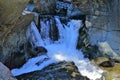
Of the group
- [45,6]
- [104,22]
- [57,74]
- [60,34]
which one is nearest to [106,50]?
[104,22]

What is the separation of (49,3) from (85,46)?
3.46m

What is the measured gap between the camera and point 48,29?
424 inches

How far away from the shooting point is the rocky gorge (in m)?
7.57

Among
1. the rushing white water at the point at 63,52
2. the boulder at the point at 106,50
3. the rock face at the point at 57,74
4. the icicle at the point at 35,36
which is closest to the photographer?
the rock face at the point at 57,74

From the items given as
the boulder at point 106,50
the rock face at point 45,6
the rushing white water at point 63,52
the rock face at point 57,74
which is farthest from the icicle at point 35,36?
the boulder at point 106,50

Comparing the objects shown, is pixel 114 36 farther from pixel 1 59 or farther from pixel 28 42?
pixel 1 59

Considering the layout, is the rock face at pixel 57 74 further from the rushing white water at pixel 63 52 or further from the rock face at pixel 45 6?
the rock face at pixel 45 6

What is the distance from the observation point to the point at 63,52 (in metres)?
9.98

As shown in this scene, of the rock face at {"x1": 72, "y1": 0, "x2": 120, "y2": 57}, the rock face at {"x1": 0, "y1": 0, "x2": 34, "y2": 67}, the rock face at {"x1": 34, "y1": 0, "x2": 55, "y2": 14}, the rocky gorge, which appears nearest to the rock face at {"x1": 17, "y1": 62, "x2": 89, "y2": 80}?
the rocky gorge

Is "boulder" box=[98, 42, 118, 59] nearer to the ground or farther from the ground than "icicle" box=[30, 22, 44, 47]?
nearer to the ground

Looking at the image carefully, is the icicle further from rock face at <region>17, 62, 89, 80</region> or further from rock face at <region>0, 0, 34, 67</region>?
rock face at <region>17, 62, 89, 80</region>

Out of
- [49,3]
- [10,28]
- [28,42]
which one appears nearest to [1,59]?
[10,28]

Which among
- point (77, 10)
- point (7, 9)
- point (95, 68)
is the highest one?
point (7, 9)

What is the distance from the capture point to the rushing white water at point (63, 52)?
835cm
